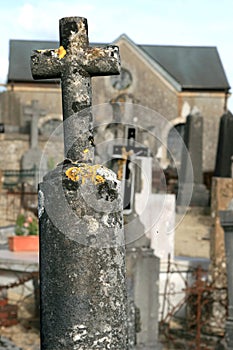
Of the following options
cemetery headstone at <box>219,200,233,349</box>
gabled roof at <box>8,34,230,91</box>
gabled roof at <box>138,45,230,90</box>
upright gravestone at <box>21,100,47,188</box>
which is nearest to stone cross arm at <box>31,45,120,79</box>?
cemetery headstone at <box>219,200,233,349</box>

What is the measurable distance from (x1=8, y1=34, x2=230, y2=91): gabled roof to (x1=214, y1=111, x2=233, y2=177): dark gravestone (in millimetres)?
10292

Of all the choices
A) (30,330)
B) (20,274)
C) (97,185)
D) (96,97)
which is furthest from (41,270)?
(96,97)

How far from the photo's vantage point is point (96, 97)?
2966 centimetres

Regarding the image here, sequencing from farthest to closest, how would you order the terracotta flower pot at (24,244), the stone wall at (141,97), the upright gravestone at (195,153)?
the stone wall at (141,97) → the upright gravestone at (195,153) → the terracotta flower pot at (24,244)

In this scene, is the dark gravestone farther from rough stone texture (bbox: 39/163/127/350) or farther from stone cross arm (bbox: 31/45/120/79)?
rough stone texture (bbox: 39/163/127/350)

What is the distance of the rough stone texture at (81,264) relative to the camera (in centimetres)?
254

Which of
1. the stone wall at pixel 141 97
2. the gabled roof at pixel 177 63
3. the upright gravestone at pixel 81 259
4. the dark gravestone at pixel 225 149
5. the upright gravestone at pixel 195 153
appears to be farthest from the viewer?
the gabled roof at pixel 177 63

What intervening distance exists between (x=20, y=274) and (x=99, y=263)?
21.5 feet

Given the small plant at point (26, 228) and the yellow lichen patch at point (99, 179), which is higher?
the yellow lichen patch at point (99, 179)

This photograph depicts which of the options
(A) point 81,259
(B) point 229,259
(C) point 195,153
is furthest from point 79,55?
(C) point 195,153

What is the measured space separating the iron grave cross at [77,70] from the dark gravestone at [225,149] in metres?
17.4

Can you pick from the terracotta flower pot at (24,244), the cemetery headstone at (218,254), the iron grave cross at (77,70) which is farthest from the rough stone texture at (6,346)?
Answer: the iron grave cross at (77,70)

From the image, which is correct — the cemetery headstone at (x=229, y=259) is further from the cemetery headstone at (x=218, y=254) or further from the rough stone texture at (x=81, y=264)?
the rough stone texture at (x=81, y=264)

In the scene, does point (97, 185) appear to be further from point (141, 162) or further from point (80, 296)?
point (141, 162)
